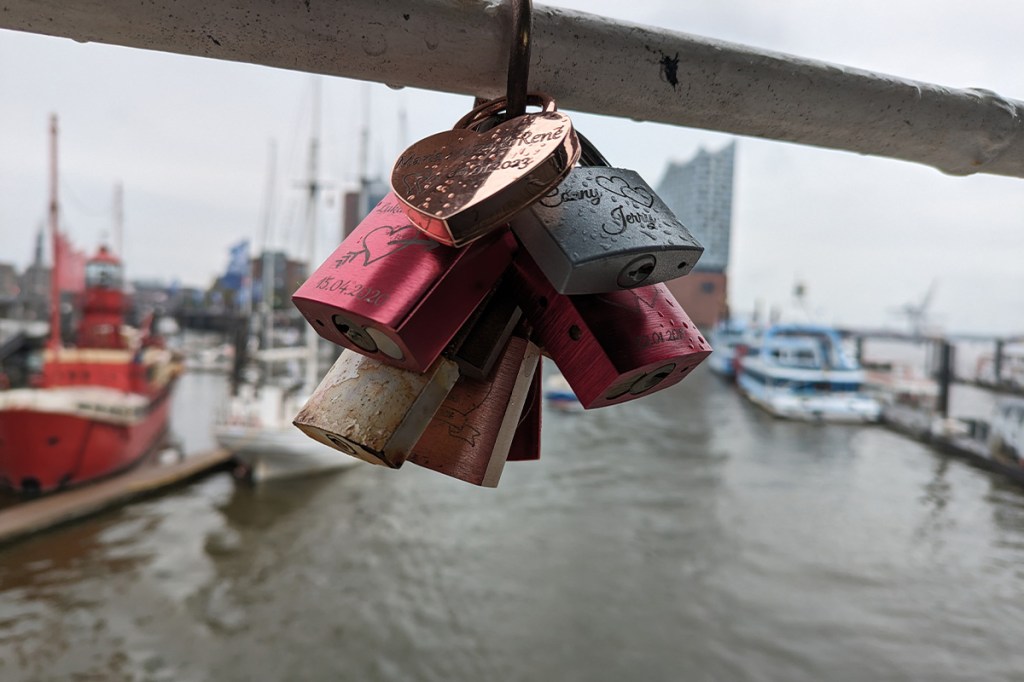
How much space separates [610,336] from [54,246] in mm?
12676

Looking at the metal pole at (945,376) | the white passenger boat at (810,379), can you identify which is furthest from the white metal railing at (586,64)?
the white passenger boat at (810,379)

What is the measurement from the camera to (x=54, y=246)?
10188 mm

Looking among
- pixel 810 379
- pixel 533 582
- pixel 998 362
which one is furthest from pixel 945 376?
pixel 533 582

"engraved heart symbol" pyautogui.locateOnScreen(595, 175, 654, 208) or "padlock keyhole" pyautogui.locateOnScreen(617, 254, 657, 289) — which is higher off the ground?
"engraved heart symbol" pyautogui.locateOnScreen(595, 175, 654, 208)

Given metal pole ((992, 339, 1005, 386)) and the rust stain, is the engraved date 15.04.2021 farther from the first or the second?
metal pole ((992, 339, 1005, 386))

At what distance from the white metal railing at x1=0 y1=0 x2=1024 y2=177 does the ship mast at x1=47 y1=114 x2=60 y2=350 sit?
1232 centimetres

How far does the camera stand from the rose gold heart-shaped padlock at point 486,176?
1.11ft

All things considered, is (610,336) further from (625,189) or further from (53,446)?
(53,446)

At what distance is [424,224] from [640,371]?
6.9 inches

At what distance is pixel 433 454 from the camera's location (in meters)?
0.46

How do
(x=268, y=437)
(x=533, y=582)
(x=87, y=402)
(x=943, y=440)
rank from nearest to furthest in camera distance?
(x=533, y=582)
(x=87, y=402)
(x=268, y=437)
(x=943, y=440)

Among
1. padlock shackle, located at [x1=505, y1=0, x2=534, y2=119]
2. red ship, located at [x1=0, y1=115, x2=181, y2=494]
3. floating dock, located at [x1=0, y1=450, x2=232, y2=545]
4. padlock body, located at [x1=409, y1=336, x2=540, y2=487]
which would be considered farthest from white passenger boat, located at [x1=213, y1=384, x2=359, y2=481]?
padlock shackle, located at [x1=505, y1=0, x2=534, y2=119]

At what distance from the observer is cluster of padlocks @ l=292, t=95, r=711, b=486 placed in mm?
358

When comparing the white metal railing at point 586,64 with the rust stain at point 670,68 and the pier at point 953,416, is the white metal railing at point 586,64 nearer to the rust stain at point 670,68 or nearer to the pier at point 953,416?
the rust stain at point 670,68
